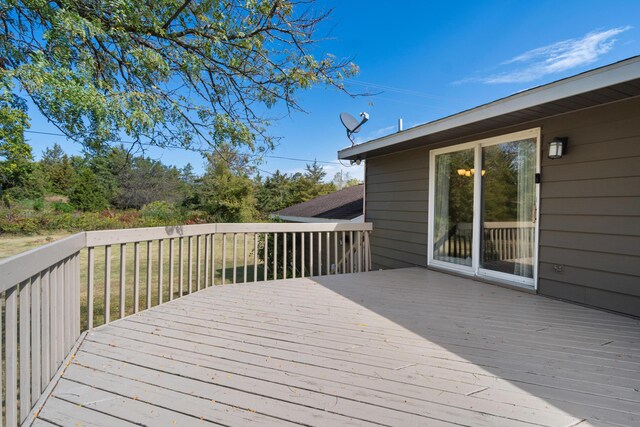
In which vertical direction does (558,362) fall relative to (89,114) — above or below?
below

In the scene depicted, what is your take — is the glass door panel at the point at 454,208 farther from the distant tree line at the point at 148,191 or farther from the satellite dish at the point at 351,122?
the distant tree line at the point at 148,191

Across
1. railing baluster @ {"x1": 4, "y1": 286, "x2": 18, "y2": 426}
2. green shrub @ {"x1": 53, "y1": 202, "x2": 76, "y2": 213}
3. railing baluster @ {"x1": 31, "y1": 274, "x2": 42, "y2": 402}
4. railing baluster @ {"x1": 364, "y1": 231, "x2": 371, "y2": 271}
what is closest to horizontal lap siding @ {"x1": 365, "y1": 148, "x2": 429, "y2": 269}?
railing baluster @ {"x1": 364, "y1": 231, "x2": 371, "y2": 271}

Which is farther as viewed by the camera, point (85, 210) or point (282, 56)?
point (85, 210)

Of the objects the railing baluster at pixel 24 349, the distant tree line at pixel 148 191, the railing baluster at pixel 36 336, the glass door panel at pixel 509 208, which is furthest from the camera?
the distant tree line at pixel 148 191

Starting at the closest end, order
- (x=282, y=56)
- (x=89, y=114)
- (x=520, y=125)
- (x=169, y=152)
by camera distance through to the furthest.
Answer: (x=89, y=114) < (x=520, y=125) < (x=282, y=56) < (x=169, y=152)

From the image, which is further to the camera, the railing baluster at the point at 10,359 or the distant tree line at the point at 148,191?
the distant tree line at the point at 148,191

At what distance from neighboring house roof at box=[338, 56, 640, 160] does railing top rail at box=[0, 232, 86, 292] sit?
12.2ft

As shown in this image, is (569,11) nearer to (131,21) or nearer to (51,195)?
(131,21)

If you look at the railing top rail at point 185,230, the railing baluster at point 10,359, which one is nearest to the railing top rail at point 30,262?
the railing baluster at point 10,359

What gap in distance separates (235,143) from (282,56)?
49.0 inches

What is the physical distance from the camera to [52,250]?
1828mm

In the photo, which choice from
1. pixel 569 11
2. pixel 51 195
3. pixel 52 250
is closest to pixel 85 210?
pixel 51 195

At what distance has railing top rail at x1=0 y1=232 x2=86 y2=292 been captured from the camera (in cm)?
127

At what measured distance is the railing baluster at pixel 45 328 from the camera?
5.75 ft
